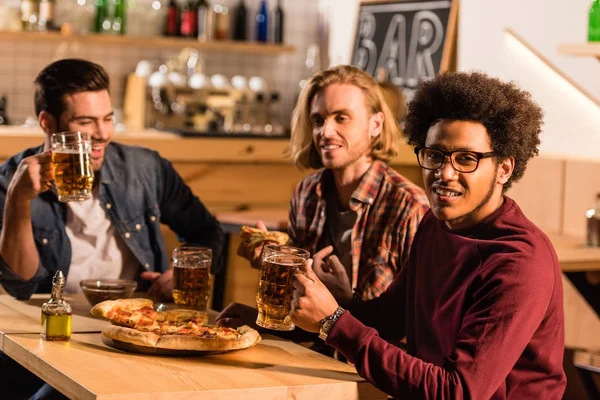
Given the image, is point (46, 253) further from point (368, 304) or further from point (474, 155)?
point (474, 155)

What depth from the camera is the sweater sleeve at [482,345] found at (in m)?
1.97

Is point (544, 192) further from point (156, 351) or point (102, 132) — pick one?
point (156, 351)

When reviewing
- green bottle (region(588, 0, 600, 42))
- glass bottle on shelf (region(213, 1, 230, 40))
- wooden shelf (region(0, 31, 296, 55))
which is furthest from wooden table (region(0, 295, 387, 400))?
glass bottle on shelf (region(213, 1, 230, 40))

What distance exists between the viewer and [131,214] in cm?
324

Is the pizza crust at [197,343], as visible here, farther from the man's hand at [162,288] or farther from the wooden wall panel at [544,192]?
the wooden wall panel at [544,192]

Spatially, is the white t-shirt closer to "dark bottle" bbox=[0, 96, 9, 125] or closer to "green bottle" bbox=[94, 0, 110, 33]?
"dark bottle" bbox=[0, 96, 9, 125]

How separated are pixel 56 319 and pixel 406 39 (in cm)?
465

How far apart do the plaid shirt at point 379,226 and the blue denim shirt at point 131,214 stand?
1.51ft

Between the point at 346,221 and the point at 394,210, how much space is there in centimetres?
20

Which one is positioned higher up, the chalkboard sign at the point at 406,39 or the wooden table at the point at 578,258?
the chalkboard sign at the point at 406,39

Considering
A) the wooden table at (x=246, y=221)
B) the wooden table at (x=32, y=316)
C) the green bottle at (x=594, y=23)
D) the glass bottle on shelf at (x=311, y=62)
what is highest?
the green bottle at (x=594, y=23)

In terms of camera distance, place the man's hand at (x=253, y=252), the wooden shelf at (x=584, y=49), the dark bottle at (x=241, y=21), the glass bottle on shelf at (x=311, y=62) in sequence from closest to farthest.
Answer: the man's hand at (x=253, y=252), the wooden shelf at (x=584, y=49), the dark bottle at (x=241, y=21), the glass bottle on shelf at (x=311, y=62)

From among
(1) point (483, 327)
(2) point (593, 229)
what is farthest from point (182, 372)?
(2) point (593, 229)

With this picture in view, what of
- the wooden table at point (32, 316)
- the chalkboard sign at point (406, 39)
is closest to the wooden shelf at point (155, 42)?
the chalkboard sign at point (406, 39)
